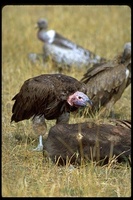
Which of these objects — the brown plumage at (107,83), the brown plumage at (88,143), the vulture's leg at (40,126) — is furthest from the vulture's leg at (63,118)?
the brown plumage at (107,83)

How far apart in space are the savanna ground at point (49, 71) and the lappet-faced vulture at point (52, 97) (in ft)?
1.20

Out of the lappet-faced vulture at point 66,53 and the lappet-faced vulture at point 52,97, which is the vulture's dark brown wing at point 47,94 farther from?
the lappet-faced vulture at point 66,53

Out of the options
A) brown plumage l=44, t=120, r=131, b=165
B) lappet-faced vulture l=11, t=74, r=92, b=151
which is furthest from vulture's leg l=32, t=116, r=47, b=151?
brown plumage l=44, t=120, r=131, b=165

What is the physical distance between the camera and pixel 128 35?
11742 millimetres

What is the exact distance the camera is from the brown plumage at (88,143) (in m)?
5.33

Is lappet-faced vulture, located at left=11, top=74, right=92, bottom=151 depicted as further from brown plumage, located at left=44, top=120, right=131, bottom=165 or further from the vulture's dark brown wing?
brown plumage, located at left=44, top=120, right=131, bottom=165

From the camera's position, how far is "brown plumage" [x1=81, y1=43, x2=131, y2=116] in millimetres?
7414

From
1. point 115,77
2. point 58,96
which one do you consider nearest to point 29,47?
point 115,77

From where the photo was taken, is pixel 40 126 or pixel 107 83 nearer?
pixel 40 126

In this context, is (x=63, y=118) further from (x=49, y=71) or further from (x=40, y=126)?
(x=49, y=71)

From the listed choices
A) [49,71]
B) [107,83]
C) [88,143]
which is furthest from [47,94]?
[49,71]

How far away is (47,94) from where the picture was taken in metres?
5.70

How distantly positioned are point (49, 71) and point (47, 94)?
144 inches

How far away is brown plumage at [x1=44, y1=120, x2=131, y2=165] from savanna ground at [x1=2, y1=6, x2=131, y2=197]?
10cm
